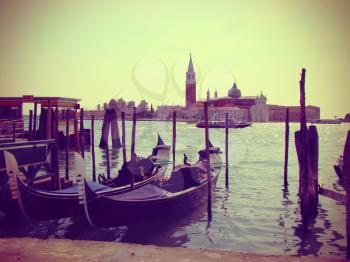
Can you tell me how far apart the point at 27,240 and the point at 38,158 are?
19.0 feet

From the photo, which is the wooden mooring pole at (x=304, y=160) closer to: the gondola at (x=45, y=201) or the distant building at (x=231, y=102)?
the gondola at (x=45, y=201)

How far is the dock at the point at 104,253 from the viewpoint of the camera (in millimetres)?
3996

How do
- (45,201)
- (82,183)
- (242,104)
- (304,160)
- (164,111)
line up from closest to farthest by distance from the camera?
(82,183) → (45,201) → (304,160) → (242,104) → (164,111)

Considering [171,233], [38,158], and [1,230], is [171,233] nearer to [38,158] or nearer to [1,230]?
[1,230]

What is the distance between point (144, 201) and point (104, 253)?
3.80 metres

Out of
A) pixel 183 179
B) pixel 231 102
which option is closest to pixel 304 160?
pixel 183 179

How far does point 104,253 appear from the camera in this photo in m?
4.14

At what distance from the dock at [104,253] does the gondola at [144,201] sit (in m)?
1.60

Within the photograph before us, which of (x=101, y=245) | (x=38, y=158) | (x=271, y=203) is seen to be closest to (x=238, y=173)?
(x=271, y=203)

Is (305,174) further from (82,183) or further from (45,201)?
(45,201)

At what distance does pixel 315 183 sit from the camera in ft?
28.7

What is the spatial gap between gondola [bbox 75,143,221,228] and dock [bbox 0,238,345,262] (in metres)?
1.60

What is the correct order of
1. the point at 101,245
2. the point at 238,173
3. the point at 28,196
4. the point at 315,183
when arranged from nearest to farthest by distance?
the point at 101,245, the point at 28,196, the point at 315,183, the point at 238,173

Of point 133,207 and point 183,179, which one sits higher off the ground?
point 183,179
